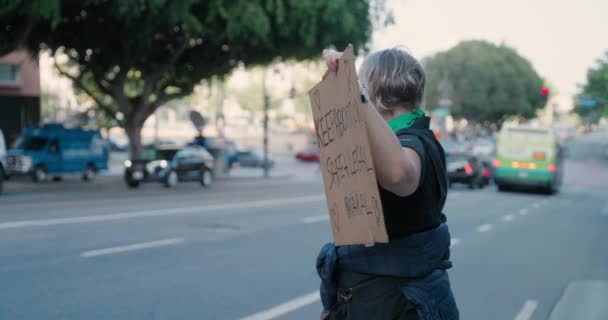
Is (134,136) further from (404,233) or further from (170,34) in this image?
(404,233)

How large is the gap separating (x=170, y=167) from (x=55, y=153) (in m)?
4.77

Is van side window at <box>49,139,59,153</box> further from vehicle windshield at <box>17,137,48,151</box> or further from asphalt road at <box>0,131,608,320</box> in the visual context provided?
asphalt road at <box>0,131,608,320</box>

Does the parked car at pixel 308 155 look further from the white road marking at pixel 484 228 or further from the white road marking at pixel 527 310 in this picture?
the white road marking at pixel 527 310

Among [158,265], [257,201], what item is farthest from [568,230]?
[158,265]

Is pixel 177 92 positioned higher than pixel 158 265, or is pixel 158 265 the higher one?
pixel 177 92

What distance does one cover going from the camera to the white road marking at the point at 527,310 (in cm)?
707

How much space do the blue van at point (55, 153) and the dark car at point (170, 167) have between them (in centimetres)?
334

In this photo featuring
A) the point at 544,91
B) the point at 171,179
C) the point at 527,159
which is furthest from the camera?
the point at 544,91

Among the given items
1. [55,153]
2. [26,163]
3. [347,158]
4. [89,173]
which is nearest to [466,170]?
[89,173]

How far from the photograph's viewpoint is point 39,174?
2828cm

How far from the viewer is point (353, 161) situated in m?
2.54

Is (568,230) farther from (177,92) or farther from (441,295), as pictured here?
(177,92)

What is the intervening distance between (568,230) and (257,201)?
24.1 feet

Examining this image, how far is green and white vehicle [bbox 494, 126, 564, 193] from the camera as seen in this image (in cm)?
3117
